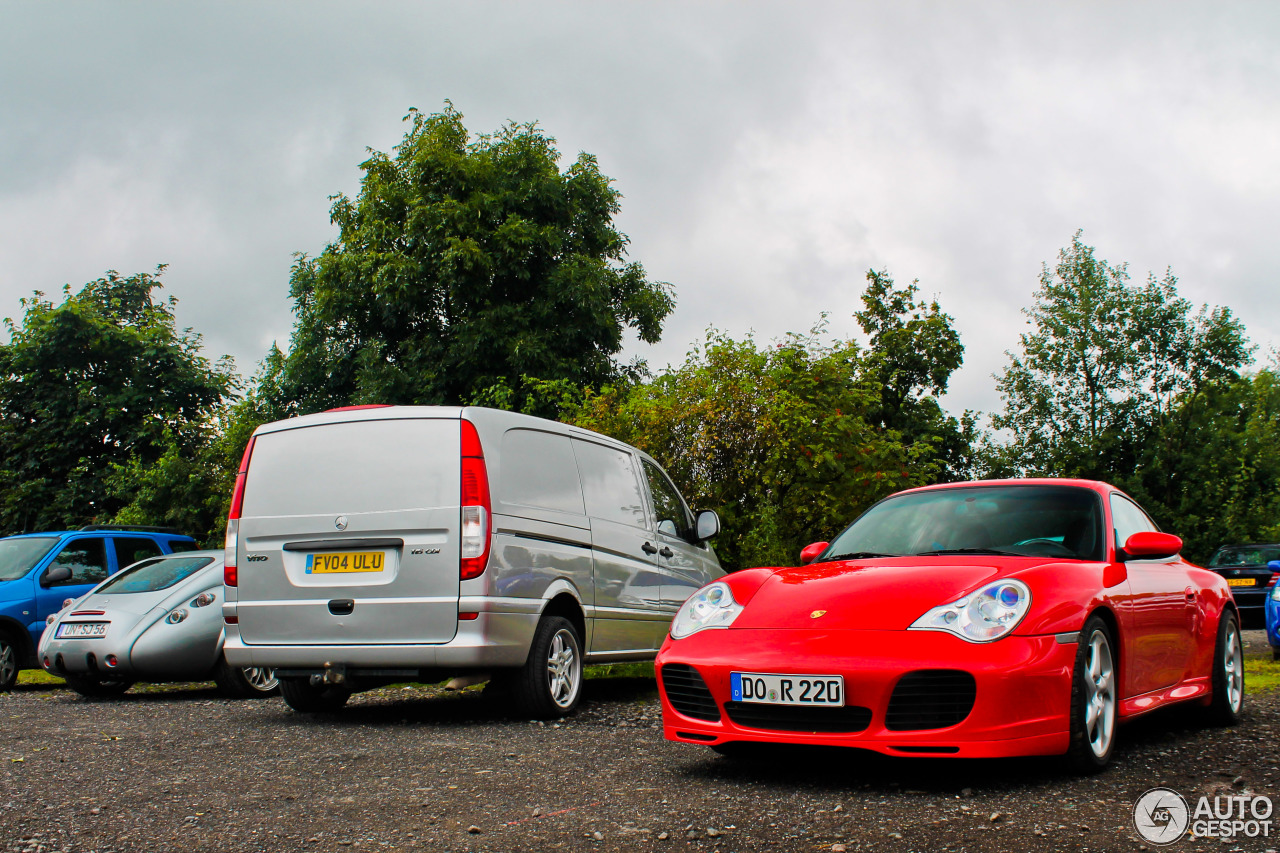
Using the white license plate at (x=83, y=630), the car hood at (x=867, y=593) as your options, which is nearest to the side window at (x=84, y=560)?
the white license plate at (x=83, y=630)

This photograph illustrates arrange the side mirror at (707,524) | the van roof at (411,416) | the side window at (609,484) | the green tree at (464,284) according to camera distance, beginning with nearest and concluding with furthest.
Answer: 1. the van roof at (411,416)
2. the side window at (609,484)
3. the side mirror at (707,524)
4. the green tree at (464,284)

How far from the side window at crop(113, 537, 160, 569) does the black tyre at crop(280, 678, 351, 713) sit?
5.13 metres

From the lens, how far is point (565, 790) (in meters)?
4.55

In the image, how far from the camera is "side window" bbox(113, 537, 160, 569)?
12070 mm

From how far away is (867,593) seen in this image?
15.3 feet

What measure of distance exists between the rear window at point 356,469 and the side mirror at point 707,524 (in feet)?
9.39

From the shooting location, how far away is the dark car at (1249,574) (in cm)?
1711

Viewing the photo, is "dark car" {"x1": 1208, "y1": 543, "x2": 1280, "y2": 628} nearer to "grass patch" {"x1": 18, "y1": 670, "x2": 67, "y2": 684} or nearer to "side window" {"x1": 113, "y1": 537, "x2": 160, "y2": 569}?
"side window" {"x1": 113, "y1": 537, "x2": 160, "y2": 569}

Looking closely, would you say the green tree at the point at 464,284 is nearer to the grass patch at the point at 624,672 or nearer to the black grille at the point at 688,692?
the grass patch at the point at 624,672

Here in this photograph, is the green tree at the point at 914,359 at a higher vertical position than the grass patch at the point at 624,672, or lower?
higher

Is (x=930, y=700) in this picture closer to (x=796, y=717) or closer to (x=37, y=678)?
(x=796, y=717)

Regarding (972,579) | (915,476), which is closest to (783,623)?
(972,579)

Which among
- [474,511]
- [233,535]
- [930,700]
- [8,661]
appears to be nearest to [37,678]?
[8,661]

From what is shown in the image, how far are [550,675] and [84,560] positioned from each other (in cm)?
708
